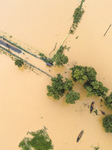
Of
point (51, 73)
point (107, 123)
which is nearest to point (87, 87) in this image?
point (107, 123)

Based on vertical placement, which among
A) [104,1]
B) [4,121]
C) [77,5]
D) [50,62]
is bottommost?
[4,121]

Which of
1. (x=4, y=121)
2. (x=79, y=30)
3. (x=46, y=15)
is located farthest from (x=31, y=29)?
(x=4, y=121)

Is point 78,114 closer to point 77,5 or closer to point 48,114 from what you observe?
point 48,114

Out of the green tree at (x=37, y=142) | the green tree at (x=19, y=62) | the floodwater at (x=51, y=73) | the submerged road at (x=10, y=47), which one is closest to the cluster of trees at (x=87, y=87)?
the floodwater at (x=51, y=73)

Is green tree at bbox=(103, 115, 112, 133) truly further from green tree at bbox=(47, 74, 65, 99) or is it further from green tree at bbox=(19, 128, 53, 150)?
green tree at bbox=(19, 128, 53, 150)

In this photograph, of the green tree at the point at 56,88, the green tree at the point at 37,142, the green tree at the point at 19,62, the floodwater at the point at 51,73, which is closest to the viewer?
the green tree at the point at 56,88

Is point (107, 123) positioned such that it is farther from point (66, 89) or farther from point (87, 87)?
point (66, 89)

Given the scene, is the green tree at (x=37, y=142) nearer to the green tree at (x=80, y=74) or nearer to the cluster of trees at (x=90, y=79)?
the cluster of trees at (x=90, y=79)
